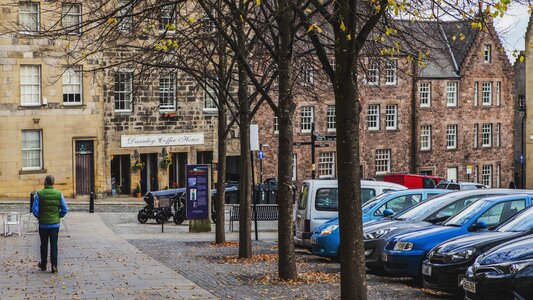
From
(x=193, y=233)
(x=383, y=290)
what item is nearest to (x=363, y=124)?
(x=193, y=233)

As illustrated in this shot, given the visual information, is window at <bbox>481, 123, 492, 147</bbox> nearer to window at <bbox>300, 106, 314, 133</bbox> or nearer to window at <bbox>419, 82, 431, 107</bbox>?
window at <bbox>419, 82, 431, 107</bbox>

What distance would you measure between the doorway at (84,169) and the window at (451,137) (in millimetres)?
23973

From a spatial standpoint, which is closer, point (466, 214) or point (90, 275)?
point (466, 214)

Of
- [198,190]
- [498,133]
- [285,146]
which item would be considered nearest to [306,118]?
[498,133]

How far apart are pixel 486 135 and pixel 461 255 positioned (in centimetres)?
5075

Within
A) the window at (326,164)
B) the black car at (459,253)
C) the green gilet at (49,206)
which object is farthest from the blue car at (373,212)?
the window at (326,164)

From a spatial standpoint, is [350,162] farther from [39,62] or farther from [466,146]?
[466,146]

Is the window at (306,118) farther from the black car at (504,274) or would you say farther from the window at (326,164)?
the black car at (504,274)

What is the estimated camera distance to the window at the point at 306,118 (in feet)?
181

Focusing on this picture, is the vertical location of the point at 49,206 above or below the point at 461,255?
above

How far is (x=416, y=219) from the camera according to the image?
18656 millimetres

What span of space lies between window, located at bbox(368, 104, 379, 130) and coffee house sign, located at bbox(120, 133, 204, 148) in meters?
11.9

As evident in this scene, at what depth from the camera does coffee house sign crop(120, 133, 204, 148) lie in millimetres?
48719

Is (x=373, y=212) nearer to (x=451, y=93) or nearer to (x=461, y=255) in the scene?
(x=461, y=255)
